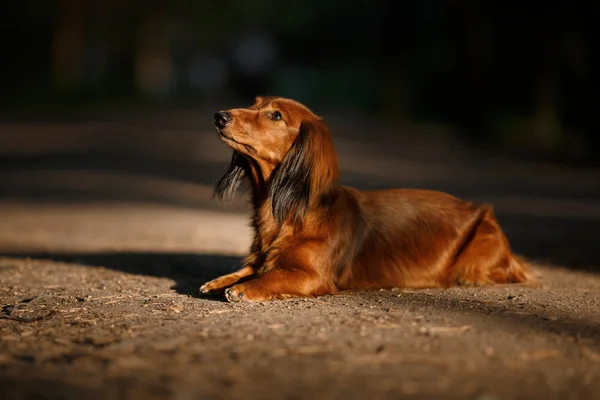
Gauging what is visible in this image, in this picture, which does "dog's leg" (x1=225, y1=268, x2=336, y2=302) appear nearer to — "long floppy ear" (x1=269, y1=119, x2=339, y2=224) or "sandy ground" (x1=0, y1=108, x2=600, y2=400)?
"sandy ground" (x1=0, y1=108, x2=600, y2=400)

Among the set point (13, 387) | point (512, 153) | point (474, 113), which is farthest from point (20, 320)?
point (474, 113)

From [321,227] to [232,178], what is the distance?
2.76 feet

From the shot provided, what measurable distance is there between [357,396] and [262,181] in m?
2.83

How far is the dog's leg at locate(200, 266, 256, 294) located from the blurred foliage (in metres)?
17.2

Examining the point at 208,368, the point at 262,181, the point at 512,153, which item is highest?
the point at 262,181

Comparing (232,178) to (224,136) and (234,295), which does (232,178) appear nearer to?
(224,136)

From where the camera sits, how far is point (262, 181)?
6.33 meters

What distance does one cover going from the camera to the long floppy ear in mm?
6074

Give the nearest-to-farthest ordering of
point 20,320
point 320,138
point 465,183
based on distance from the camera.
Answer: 1. point 20,320
2. point 320,138
3. point 465,183

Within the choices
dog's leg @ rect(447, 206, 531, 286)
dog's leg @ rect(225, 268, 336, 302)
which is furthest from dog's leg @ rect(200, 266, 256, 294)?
dog's leg @ rect(447, 206, 531, 286)

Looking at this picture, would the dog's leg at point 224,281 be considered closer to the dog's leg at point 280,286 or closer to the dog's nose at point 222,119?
the dog's leg at point 280,286

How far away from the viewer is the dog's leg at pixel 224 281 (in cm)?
619

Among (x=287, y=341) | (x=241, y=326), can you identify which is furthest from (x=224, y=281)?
(x=287, y=341)

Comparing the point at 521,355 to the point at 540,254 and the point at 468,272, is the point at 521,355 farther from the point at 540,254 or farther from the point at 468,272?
the point at 540,254
